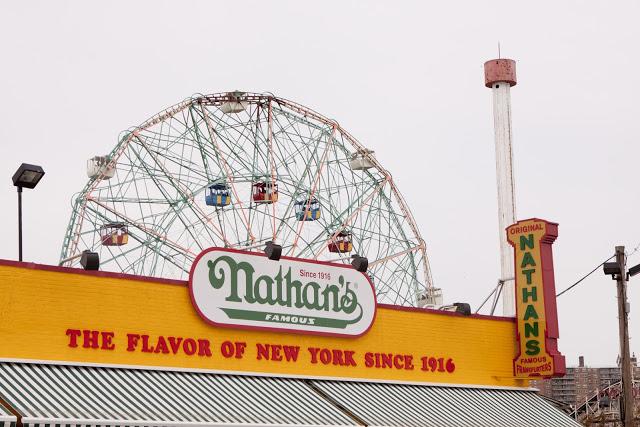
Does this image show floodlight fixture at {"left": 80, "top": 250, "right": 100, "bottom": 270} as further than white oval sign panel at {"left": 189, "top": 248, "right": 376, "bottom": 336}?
No

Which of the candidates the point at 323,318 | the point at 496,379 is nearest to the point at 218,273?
the point at 323,318

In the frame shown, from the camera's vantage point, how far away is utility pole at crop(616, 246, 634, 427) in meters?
28.6

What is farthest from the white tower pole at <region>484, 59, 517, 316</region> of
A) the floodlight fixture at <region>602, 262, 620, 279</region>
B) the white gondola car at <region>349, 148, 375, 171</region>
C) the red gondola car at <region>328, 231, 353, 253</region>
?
the floodlight fixture at <region>602, 262, 620, 279</region>

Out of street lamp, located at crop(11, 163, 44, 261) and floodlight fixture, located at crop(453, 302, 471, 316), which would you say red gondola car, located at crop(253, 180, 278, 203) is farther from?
street lamp, located at crop(11, 163, 44, 261)

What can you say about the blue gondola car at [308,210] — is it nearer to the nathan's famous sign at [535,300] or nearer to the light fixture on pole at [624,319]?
the nathan's famous sign at [535,300]

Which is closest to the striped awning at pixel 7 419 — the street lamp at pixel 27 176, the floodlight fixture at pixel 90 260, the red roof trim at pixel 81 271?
the red roof trim at pixel 81 271

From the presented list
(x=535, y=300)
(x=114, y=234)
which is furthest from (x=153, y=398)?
(x=114, y=234)

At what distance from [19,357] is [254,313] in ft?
18.9

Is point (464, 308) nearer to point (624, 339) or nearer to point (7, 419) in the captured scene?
point (624, 339)

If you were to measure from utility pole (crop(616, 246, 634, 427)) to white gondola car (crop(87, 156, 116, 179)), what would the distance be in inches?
1019

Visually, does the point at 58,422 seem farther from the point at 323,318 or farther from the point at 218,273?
the point at 323,318

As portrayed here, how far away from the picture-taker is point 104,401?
2177 centimetres

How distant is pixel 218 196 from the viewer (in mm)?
50688

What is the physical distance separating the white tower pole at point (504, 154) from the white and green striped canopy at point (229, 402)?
2317 cm
